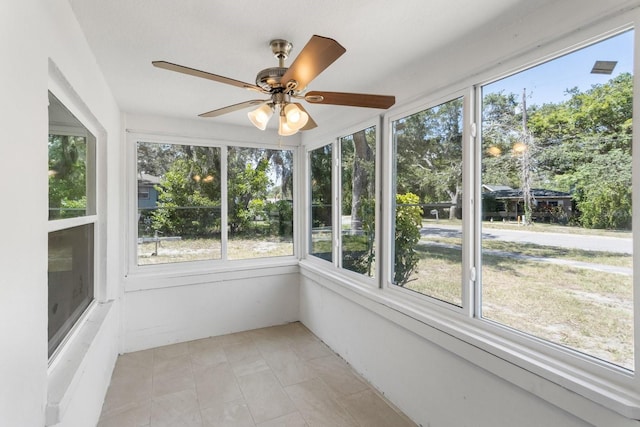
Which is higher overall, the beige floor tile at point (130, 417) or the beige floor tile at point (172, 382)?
the beige floor tile at point (172, 382)

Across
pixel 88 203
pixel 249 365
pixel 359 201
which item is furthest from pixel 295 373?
pixel 88 203

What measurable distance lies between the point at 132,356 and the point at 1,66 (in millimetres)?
2875

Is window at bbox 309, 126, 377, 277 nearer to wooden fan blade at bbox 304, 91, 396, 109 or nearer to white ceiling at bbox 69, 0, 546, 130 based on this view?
white ceiling at bbox 69, 0, 546, 130

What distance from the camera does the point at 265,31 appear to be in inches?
65.4

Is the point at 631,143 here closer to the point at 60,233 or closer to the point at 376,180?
the point at 376,180

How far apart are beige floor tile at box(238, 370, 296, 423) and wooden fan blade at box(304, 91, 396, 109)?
2.03 m

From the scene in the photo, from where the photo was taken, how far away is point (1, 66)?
0.88 m

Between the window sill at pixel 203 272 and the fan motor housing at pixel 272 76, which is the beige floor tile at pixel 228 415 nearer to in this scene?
the window sill at pixel 203 272

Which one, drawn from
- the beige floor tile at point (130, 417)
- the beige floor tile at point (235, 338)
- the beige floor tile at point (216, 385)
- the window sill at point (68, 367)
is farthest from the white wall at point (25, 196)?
the beige floor tile at point (235, 338)

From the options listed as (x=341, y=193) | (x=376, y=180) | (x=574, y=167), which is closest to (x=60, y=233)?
(x=376, y=180)

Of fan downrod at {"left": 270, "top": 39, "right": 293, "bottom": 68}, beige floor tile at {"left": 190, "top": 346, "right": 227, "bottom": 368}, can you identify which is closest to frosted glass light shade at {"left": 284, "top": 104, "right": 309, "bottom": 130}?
fan downrod at {"left": 270, "top": 39, "right": 293, "bottom": 68}

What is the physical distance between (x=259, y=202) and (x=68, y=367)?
248 centimetres

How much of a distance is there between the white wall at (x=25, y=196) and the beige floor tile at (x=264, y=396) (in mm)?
1154

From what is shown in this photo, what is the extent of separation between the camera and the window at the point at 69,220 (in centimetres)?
148
